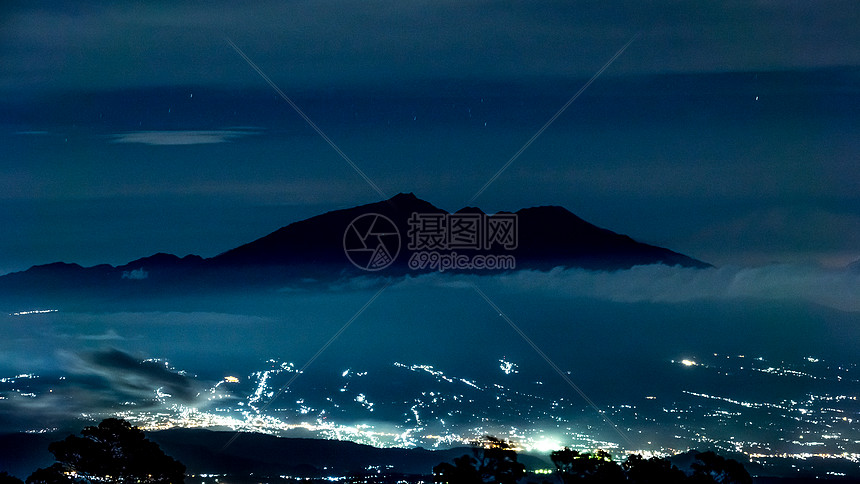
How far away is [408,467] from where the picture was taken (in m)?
35.7

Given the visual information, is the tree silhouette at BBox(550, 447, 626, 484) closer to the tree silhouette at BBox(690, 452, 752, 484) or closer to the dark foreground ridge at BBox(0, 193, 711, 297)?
the tree silhouette at BBox(690, 452, 752, 484)

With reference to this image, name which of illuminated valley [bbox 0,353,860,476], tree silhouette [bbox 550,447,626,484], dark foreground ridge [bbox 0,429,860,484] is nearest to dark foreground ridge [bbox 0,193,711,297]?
illuminated valley [bbox 0,353,860,476]

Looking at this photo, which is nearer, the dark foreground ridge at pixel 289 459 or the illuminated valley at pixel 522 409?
the dark foreground ridge at pixel 289 459

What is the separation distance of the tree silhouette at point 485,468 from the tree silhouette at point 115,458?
5.29m

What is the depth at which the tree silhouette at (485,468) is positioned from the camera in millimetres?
19406

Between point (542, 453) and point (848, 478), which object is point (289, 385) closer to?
point (542, 453)

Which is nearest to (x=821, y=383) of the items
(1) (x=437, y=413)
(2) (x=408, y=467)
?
(1) (x=437, y=413)

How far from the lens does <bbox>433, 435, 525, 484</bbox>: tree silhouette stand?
19.4 m

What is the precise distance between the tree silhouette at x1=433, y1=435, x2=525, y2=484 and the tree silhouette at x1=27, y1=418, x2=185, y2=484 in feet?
17.3

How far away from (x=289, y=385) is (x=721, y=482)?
4618 cm

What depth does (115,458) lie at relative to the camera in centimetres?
1884

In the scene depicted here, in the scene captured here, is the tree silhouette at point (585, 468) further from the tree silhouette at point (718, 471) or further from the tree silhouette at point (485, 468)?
the tree silhouette at point (718, 471)

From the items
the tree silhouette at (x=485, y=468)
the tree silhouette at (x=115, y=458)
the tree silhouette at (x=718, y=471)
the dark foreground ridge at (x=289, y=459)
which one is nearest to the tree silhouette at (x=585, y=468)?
the tree silhouette at (x=485, y=468)

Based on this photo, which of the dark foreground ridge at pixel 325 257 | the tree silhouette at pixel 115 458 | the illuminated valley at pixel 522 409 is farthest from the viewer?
the dark foreground ridge at pixel 325 257
